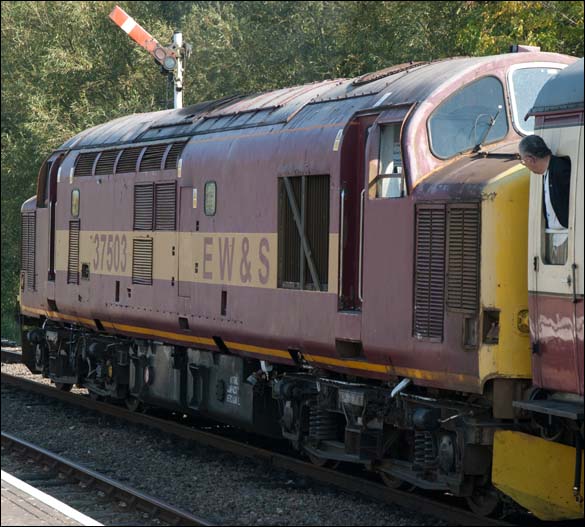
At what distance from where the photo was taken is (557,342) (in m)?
8.45

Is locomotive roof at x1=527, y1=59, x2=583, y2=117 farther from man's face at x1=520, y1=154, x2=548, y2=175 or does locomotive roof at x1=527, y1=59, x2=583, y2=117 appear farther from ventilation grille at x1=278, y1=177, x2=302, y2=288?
ventilation grille at x1=278, y1=177, x2=302, y2=288

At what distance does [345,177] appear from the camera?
10906 mm

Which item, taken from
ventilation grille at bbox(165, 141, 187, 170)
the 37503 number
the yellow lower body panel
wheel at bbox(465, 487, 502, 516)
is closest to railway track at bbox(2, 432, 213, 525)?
wheel at bbox(465, 487, 502, 516)

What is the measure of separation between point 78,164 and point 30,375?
587 cm

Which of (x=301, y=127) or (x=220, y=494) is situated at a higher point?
(x=301, y=127)

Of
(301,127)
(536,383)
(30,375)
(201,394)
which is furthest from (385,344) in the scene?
(30,375)

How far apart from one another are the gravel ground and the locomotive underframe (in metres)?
0.38

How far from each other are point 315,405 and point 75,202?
702cm

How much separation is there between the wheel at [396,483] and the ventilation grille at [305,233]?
1822 millimetres

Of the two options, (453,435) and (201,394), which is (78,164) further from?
(453,435)

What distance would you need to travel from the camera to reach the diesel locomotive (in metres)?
9.16

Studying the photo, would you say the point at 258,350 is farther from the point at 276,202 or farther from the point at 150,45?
the point at 150,45

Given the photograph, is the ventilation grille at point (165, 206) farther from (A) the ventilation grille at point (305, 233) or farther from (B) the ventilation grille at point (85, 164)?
(A) the ventilation grille at point (305, 233)

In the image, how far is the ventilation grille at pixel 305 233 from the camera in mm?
11312
